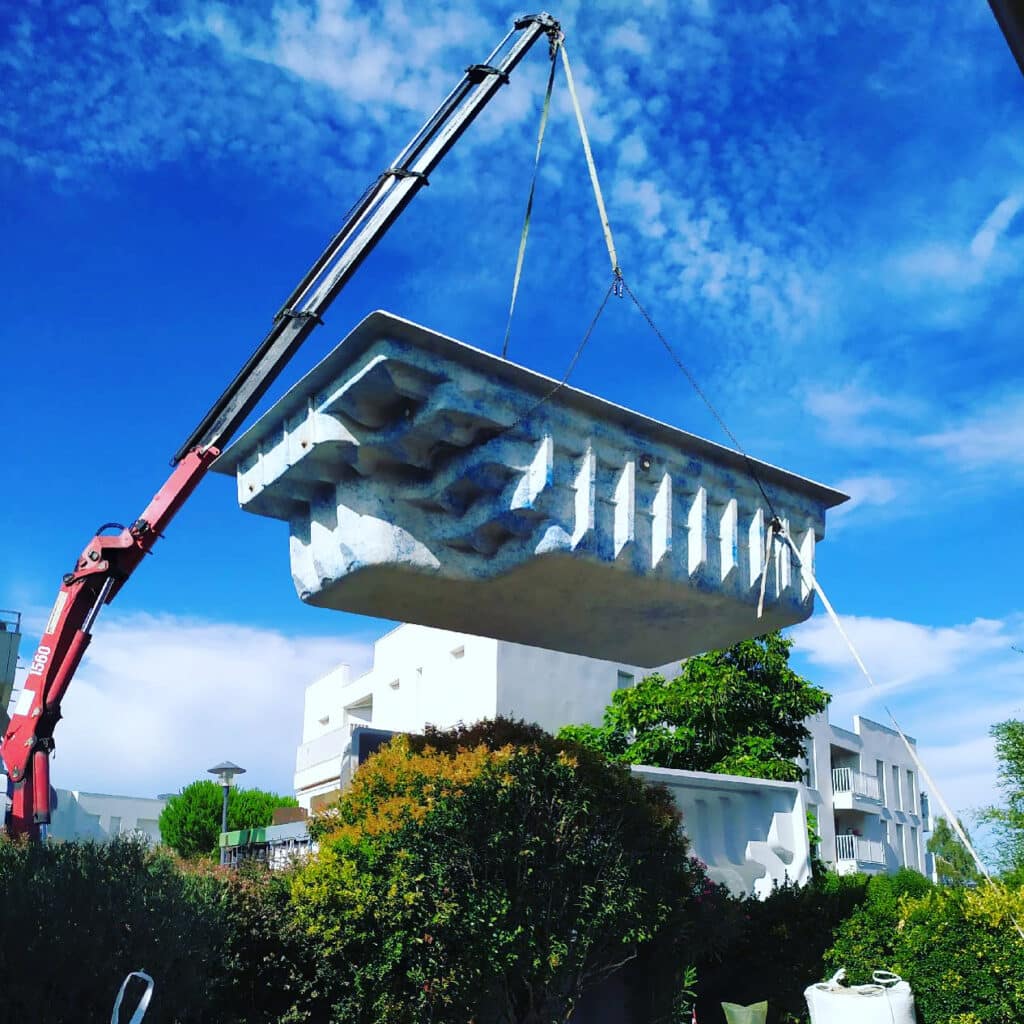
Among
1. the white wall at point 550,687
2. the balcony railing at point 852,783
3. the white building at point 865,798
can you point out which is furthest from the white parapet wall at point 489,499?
the balcony railing at point 852,783

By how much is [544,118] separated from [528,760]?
20.5 feet

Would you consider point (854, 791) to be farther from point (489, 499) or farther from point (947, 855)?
point (489, 499)

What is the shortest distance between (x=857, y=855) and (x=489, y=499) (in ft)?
116

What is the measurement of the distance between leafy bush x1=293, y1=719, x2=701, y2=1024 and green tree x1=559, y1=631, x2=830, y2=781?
14.8 m

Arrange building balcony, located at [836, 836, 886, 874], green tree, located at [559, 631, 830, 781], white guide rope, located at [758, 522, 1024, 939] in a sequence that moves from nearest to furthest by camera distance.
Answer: white guide rope, located at [758, 522, 1024, 939] < green tree, located at [559, 631, 830, 781] < building balcony, located at [836, 836, 886, 874]

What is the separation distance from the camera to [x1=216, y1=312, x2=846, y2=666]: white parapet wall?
26.3 ft

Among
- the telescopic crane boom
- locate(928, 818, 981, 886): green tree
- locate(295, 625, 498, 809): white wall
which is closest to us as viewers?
the telescopic crane boom

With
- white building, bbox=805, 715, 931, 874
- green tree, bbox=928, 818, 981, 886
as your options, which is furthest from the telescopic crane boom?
green tree, bbox=928, 818, 981, 886

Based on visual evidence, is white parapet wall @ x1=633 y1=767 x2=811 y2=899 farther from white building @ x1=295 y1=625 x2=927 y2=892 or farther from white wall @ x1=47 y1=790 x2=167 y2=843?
white wall @ x1=47 y1=790 x2=167 y2=843

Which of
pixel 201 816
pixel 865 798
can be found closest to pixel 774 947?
pixel 865 798

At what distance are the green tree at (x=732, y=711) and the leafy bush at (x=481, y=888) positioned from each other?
1479 centimetres

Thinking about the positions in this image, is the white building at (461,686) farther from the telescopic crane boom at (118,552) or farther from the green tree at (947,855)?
the green tree at (947,855)

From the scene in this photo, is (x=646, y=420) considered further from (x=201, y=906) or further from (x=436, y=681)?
(x=436, y=681)

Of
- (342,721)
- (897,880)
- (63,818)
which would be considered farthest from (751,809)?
(63,818)
